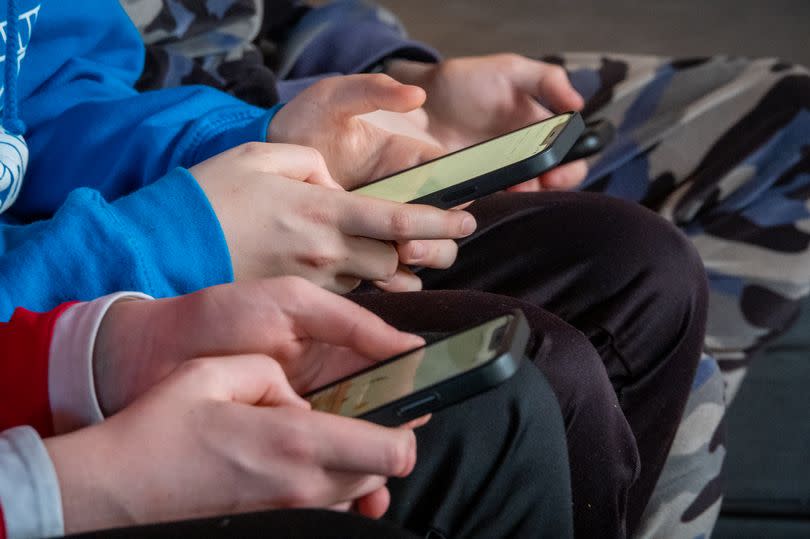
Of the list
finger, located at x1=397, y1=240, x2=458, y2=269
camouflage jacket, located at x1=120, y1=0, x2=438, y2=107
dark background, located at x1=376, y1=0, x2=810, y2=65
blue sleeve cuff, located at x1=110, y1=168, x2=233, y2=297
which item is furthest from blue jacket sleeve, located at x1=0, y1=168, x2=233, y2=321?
dark background, located at x1=376, y1=0, x2=810, y2=65

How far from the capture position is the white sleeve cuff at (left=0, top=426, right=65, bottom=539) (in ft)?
1.14

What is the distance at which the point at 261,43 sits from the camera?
38.6 inches

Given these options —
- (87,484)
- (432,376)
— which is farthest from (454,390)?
(87,484)

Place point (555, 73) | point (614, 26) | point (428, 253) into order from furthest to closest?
point (614, 26) → point (555, 73) → point (428, 253)

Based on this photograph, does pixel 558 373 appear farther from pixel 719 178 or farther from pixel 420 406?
pixel 719 178

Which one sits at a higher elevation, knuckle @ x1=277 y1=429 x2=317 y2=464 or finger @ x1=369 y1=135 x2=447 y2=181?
knuckle @ x1=277 y1=429 x2=317 y2=464

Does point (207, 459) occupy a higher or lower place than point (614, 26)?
higher

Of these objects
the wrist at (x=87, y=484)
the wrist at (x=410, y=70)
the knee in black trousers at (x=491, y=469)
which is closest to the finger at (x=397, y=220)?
the knee in black trousers at (x=491, y=469)

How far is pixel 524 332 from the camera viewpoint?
1.30ft

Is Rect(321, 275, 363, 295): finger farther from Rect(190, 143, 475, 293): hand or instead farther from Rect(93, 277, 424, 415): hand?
Rect(93, 277, 424, 415): hand

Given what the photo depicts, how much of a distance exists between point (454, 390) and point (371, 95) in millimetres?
278

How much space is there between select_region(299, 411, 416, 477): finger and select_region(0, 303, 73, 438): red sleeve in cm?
13

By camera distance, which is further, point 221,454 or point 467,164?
point 467,164

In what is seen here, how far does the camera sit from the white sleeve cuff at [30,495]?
0.35 m
